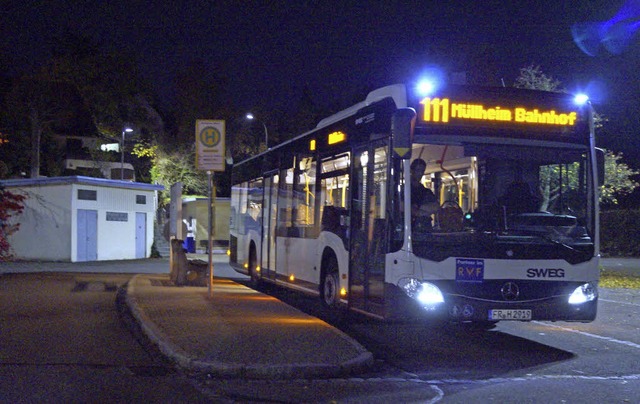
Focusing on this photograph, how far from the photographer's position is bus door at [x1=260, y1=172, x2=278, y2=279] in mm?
16844

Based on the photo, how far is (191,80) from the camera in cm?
4775

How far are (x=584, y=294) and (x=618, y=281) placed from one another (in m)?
15.6

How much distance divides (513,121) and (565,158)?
854 mm

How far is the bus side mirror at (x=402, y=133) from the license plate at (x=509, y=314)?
2270 millimetres

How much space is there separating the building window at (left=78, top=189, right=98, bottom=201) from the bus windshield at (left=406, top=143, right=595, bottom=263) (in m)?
24.7

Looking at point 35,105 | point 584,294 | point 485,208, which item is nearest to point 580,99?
point 485,208

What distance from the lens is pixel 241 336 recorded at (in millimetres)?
10430

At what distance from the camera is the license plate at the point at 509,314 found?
9836 mm

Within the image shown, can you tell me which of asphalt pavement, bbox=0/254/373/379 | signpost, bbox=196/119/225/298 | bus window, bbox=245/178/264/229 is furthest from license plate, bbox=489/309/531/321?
bus window, bbox=245/178/264/229

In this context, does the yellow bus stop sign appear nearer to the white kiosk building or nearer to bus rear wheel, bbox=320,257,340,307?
bus rear wheel, bbox=320,257,340,307

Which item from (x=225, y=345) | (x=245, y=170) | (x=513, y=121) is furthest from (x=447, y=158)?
(x=245, y=170)

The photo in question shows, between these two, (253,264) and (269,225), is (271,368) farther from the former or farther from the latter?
(253,264)

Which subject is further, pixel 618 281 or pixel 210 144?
pixel 618 281

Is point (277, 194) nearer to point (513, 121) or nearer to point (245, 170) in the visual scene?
point (245, 170)
